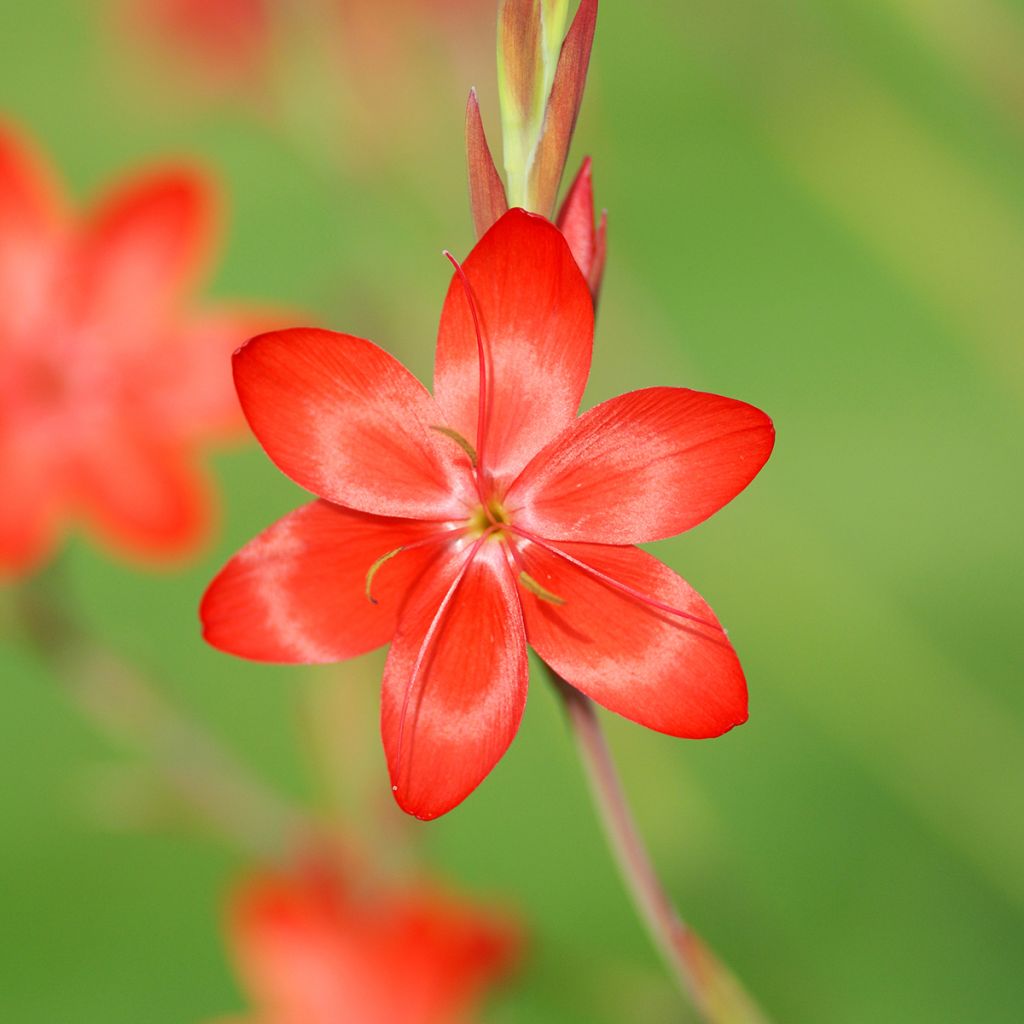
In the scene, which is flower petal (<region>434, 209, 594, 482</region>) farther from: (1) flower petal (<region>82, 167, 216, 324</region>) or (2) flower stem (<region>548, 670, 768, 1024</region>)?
(1) flower petal (<region>82, 167, 216, 324</region>)

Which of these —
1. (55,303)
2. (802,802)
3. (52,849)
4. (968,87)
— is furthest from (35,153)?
(968,87)

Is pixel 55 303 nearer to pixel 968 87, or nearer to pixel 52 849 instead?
pixel 52 849

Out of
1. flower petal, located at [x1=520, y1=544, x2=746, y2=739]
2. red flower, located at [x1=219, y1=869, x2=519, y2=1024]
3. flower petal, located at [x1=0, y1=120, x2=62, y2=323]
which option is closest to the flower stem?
flower petal, located at [x1=520, y1=544, x2=746, y2=739]

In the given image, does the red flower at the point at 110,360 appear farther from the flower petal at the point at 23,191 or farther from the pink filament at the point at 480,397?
the pink filament at the point at 480,397

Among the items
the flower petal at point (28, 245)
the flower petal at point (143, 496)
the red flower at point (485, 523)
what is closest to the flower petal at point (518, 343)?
the red flower at point (485, 523)

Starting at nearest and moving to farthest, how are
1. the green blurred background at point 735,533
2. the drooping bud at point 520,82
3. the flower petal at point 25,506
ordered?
the drooping bud at point 520,82 → the flower petal at point 25,506 → the green blurred background at point 735,533
